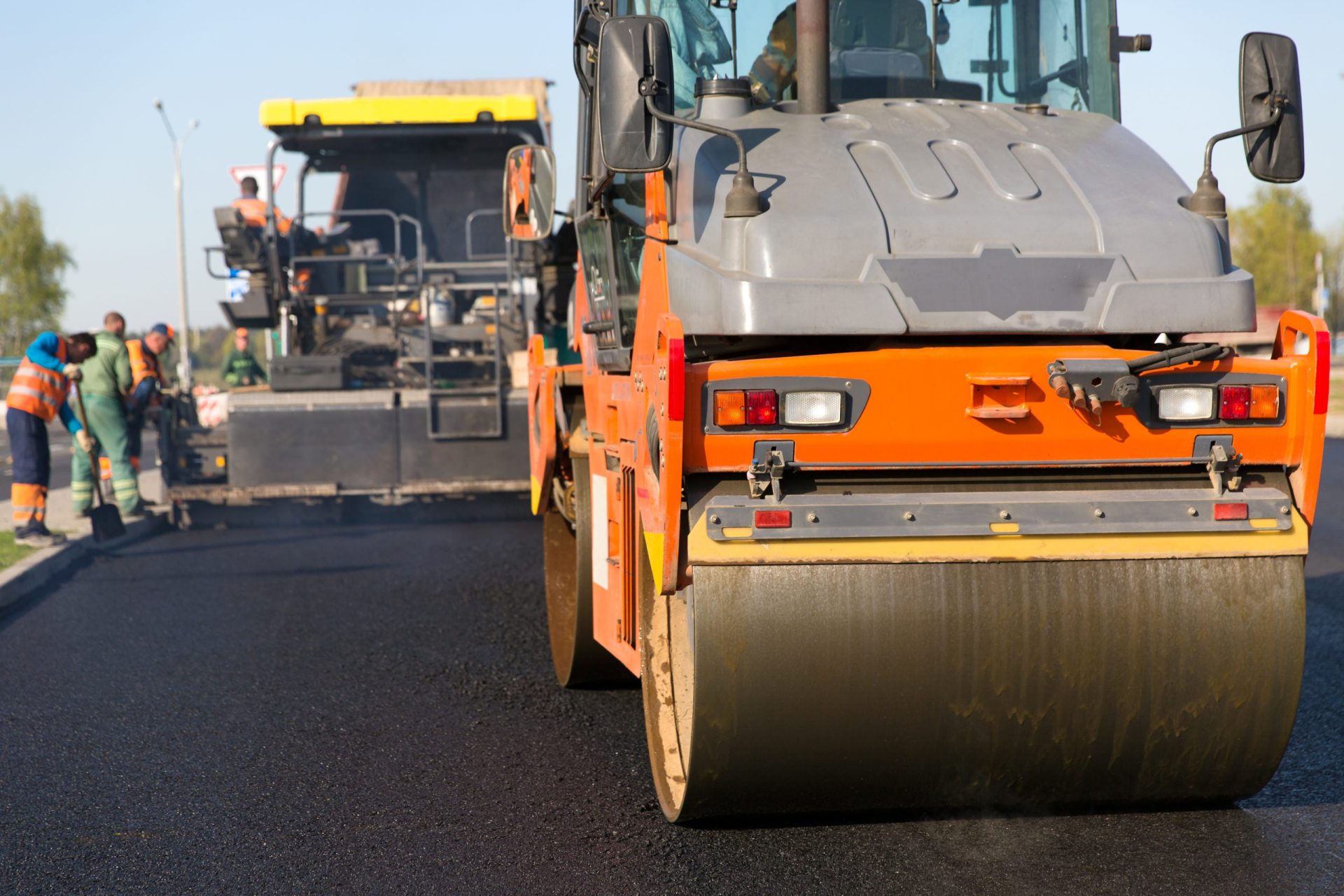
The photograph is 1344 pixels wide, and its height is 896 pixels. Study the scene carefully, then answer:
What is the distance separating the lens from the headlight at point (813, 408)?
3.59 metres

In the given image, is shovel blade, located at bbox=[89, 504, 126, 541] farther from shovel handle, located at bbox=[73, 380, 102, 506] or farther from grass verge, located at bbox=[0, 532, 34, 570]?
grass verge, located at bbox=[0, 532, 34, 570]

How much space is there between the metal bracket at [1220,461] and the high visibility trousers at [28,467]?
8.69 metres

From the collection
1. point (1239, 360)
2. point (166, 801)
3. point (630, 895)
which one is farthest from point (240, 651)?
point (1239, 360)

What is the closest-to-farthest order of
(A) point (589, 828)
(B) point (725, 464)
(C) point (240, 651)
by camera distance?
(B) point (725, 464) < (A) point (589, 828) < (C) point (240, 651)

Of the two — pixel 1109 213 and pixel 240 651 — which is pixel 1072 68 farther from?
pixel 240 651

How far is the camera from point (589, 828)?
4.17m

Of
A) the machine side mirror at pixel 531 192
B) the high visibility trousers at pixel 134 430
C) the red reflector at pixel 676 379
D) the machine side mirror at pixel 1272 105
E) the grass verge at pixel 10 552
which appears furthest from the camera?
the high visibility trousers at pixel 134 430

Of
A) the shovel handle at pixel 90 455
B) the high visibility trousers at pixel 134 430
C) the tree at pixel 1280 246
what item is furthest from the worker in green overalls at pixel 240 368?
the tree at pixel 1280 246

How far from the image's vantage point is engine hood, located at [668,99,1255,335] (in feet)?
12.2

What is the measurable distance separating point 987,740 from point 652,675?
3.14 feet

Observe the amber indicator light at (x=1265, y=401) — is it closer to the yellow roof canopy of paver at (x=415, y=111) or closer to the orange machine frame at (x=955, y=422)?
the orange machine frame at (x=955, y=422)

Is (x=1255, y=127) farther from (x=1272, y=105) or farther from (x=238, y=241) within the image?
(x=238, y=241)

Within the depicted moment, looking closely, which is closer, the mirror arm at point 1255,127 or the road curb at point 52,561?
the mirror arm at point 1255,127

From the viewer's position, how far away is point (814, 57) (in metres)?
4.31
